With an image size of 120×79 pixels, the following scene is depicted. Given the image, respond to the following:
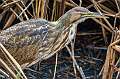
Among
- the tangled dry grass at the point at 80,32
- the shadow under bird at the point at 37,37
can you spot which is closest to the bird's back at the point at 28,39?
the shadow under bird at the point at 37,37

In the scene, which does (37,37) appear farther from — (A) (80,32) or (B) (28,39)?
(A) (80,32)

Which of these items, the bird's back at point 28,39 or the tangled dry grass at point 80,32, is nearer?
the bird's back at point 28,39

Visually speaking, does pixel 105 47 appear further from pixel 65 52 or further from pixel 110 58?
pixel 110 58

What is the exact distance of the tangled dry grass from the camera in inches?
108

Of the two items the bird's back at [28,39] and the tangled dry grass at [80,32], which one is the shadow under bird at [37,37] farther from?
the tangled dry grass at [80,32]

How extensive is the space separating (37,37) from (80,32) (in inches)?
23.4

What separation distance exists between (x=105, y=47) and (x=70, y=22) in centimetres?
51

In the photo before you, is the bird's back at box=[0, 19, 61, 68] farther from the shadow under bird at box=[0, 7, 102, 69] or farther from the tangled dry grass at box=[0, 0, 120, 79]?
the tangled dry grass at box=[0, 0, 120, 79]

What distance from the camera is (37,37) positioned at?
8.20 ft

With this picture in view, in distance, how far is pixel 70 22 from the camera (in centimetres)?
252

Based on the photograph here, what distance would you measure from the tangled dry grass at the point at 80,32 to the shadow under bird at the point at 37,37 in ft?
0.48

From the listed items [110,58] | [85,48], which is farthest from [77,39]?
[110,58]

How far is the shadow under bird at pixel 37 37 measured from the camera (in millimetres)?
2438

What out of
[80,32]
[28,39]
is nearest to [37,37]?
[28,39]
